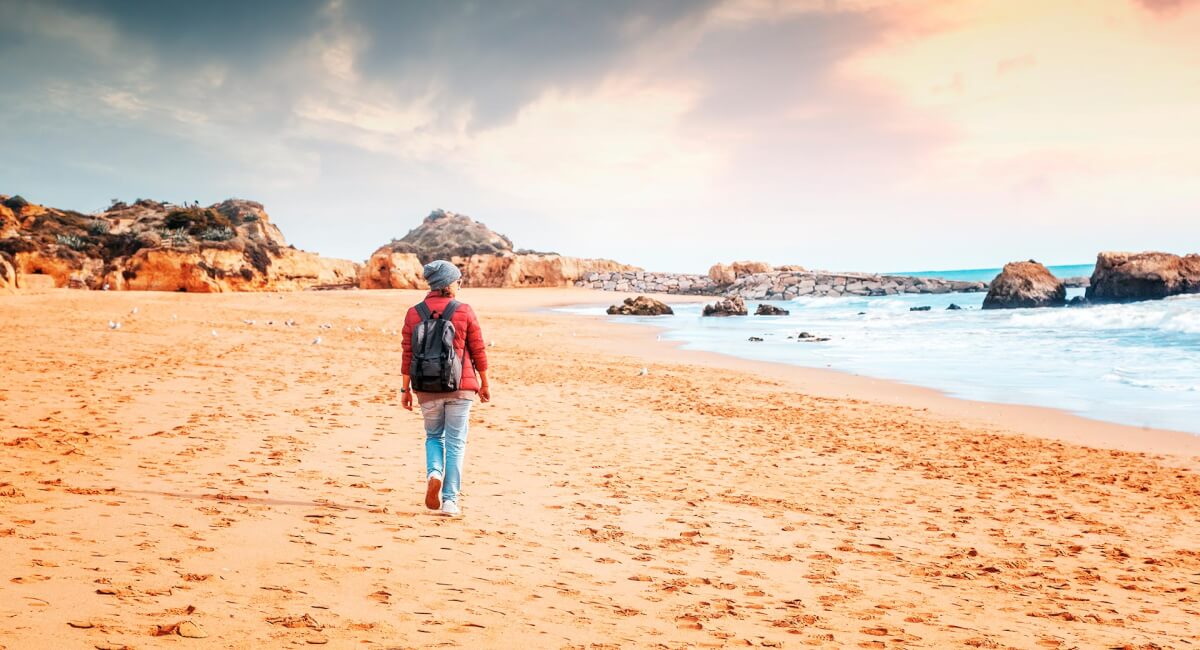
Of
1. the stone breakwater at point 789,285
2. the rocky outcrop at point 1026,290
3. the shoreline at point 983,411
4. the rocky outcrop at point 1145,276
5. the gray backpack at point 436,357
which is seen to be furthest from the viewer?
the stone breakwater at point 789,285

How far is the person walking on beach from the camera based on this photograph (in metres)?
5.26

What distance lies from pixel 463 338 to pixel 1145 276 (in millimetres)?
42761

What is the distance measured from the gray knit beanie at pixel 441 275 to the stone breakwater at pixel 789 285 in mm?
55587

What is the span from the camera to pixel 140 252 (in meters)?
34.6

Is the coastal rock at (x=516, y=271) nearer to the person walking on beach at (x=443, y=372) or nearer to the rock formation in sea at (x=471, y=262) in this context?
the rock formation in sea at (x=471, y=262)

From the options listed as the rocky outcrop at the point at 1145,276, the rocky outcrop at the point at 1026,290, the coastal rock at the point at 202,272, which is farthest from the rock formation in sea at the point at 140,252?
the rocky outcrop at the point at 1145,276

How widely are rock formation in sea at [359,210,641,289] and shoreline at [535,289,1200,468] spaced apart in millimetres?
42543

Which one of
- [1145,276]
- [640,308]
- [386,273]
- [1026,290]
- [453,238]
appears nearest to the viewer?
[1145,276]

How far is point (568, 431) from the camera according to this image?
30.8ft

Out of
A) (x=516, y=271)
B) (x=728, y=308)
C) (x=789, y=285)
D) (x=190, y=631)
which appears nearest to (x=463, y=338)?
(x=190, y=631)

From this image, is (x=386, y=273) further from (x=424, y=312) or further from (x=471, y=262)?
(x=424, y=312)

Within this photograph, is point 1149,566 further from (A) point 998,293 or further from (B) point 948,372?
(A) point 998,293

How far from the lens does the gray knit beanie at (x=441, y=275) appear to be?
548 cm

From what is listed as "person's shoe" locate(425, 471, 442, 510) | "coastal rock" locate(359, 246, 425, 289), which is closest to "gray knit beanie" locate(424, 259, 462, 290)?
"person's shoe" locate(425, 471, 442, 510)
